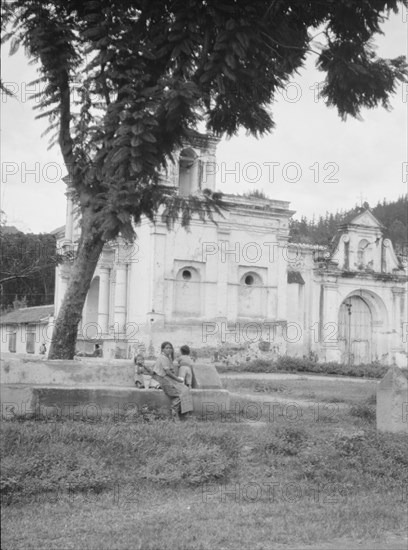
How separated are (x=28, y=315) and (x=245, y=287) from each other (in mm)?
13162

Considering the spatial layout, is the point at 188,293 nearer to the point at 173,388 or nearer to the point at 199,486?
the point at 173,388

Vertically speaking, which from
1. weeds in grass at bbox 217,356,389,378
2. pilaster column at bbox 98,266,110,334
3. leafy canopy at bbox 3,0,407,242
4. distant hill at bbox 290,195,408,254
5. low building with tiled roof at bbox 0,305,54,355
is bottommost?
weeds in grass at bbox 217,356,389,378

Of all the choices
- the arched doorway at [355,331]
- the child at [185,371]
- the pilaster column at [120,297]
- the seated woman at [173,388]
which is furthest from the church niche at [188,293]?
the seated woman at [173,388]

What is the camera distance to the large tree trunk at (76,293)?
11648 millimetres

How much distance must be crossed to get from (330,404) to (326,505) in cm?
788

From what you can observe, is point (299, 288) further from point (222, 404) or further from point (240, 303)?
point (222, 404)

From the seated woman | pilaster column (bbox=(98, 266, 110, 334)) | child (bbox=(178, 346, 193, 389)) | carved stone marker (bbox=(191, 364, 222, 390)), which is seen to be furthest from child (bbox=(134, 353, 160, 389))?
pilaster column (bbox=(98, 266, 110, 334))

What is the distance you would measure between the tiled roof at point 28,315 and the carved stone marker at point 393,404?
82.6 ft

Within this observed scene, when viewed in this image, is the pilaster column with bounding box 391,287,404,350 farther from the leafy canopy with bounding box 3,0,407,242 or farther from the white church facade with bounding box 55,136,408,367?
the leafy canopy with bounding box 3,0,407,242

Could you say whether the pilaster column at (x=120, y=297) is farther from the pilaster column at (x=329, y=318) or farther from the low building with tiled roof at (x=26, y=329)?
the pilaster column at (x=329, y=318)

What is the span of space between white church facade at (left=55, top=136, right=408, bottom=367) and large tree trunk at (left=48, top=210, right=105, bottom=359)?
1387 cm

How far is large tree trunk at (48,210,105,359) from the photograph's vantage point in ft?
38.2

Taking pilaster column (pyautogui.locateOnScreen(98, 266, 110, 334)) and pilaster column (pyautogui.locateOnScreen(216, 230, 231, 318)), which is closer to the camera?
pilaster column (pyautogui.locateOnScreen(216, 230, 231, 318))

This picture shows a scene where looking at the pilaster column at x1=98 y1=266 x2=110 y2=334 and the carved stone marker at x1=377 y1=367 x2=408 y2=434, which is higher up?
the pilaster column at x1=98 y1=266 x2=110 y2=334
